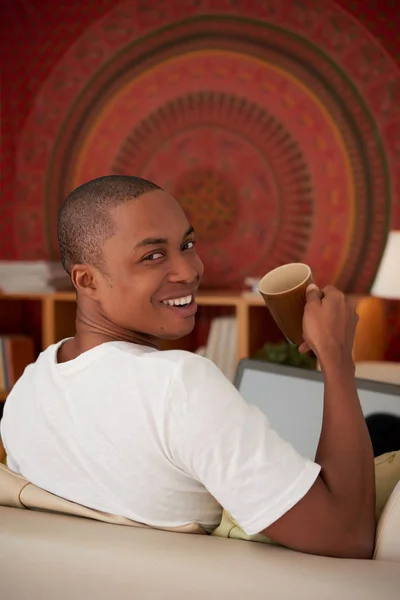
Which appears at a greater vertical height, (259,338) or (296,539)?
(296,539)

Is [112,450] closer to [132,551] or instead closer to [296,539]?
[132,551]

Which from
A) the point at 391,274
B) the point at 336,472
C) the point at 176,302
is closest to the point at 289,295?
the point at 176,302

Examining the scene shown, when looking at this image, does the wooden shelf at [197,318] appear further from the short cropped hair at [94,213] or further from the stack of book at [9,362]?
the short cropped hair at [94,213]

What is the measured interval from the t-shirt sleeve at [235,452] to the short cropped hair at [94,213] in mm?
260

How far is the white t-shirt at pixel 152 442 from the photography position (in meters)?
0.94

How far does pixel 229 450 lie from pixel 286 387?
33.6 inches

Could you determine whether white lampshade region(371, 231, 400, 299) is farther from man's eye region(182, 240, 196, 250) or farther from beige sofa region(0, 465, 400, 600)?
beige sofa region(0, 465, 400, 600)

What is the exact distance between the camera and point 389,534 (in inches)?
38.3

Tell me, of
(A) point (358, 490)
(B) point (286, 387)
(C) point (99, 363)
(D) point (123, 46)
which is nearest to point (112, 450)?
(C) point (99, 363)

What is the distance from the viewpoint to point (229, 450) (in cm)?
94

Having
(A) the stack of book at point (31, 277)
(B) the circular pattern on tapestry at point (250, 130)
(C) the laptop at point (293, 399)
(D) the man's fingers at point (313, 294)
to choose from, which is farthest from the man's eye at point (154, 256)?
(A) the stack of book at point (31, 277)

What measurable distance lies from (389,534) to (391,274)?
90.1 inches

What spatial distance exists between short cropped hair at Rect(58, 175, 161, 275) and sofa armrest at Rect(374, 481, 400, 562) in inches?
20.6

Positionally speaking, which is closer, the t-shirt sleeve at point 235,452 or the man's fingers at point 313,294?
the t-shirt sleeve at point 235,452
